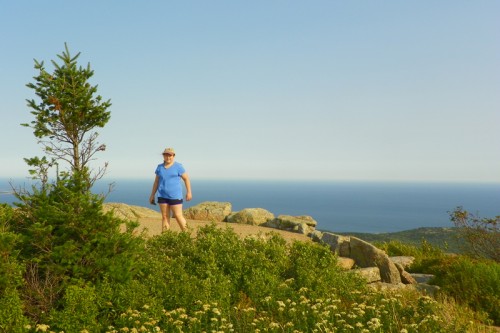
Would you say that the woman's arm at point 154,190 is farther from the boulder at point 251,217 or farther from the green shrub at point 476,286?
the green shrub at point 476,286

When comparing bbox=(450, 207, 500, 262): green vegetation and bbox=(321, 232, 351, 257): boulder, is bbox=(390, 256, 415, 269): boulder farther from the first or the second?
bbox=(450, 207, 500, 262): green vegetation

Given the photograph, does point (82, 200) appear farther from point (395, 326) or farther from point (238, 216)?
point (238, 216)

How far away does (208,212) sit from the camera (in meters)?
21.8

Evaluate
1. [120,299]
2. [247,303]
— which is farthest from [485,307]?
[120,299]

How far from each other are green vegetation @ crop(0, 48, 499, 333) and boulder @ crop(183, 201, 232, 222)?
37.0 feet

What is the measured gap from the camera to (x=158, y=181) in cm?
1343

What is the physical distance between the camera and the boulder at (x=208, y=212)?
2164cm

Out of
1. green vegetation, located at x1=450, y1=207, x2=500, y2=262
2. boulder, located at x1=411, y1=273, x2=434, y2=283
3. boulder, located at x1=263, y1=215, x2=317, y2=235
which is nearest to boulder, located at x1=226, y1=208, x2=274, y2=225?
boulder, located at x1=263, y1=215, x2=317, y2=235

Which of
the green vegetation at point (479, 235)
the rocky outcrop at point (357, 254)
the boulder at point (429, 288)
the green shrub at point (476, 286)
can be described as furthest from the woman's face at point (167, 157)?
the green vegetation at point (479, 235)

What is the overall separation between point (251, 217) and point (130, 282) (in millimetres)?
12847

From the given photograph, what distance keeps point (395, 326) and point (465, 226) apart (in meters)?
10.9

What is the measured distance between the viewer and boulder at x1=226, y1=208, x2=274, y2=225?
66.9ft

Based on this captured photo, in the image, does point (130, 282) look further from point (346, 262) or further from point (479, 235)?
point (479, 235)

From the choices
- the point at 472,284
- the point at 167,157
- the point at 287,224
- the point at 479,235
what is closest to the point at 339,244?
the point at 472,284
